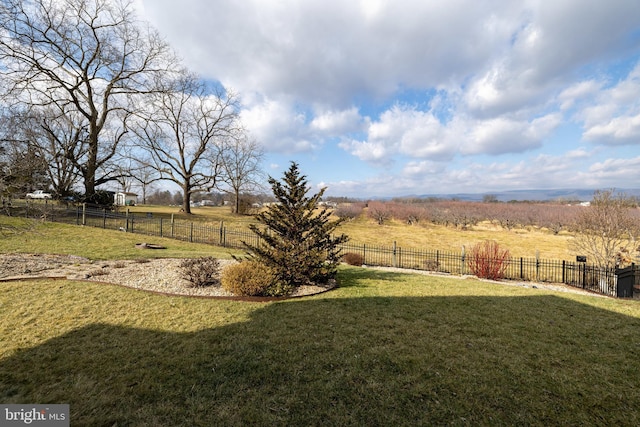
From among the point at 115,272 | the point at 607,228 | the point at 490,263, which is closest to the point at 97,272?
the point at 115,272

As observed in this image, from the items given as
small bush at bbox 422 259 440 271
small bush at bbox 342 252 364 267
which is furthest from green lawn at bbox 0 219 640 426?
small bush at bbox 422 259 440 271

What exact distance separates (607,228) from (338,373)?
1684 centimetres

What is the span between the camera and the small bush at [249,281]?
6695 millimetres

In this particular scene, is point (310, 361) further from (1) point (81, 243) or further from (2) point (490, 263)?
(1) point (81, 243)

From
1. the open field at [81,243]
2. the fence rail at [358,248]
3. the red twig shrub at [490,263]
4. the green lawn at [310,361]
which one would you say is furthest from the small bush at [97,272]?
the red twig shrub at [490,263]

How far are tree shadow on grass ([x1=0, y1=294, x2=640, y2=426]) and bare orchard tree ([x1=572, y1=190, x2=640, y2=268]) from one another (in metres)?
11.2

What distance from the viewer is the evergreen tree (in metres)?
7.71

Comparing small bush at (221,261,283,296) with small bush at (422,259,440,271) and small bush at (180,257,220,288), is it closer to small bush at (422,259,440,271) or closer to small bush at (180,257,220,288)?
small bush at (180,257,220,288)

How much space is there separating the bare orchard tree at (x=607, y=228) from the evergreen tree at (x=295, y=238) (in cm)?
1411

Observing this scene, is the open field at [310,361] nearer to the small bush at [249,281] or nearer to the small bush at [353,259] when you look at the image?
the small bush at [249,281]

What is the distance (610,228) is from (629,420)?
14944 millimetres

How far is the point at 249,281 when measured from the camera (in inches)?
265

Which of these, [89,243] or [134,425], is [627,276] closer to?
[134,425]

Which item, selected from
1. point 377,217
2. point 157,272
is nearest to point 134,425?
point 157,272
